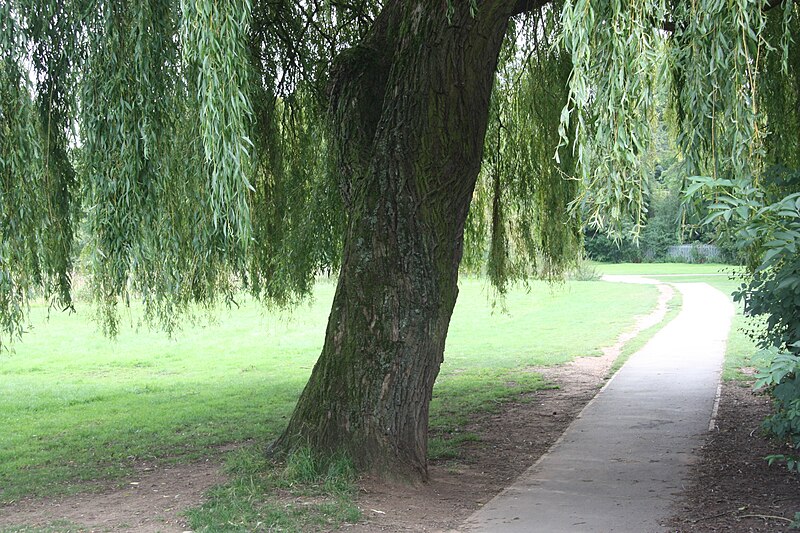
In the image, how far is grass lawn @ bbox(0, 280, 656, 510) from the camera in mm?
9359

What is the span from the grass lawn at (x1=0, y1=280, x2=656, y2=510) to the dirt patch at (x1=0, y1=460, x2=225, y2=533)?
51cm

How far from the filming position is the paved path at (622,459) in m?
5.96

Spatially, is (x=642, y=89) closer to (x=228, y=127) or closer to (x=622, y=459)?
(x=228, y=127)

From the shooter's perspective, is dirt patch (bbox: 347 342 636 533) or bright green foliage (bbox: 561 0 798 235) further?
dirt patch (bbox: 347 342 636 533)

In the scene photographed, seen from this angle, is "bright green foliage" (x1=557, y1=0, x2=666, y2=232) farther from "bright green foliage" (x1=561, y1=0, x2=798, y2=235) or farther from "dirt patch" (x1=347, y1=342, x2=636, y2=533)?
"dirt patch" (x1=347, y1=342, x2=636, y2=533)

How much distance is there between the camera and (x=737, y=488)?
264 inches

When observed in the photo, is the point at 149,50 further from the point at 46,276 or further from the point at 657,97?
the point at 657,97

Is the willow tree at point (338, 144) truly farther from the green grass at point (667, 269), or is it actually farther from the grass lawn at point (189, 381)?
the green grass at point (667, 269)

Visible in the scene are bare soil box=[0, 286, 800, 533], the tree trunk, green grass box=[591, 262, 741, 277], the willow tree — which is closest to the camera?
the willow tree

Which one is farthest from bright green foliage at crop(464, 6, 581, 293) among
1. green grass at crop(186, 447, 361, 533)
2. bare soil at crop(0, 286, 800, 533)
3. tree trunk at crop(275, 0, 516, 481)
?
green grass at crop(186, 447, 361, 533)

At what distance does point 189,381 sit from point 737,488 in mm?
11148

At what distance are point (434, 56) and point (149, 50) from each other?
2.43 meters

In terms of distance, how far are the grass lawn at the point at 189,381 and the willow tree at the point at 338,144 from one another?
6.90 feet

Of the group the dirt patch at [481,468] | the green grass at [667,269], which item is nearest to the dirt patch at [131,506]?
the dirt patch at [481,468]
